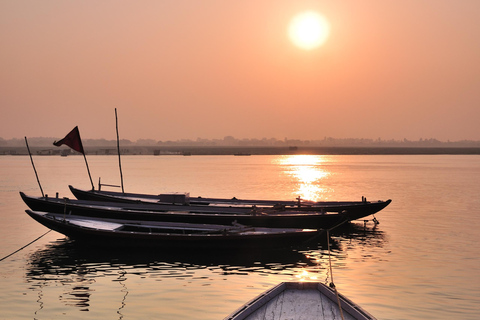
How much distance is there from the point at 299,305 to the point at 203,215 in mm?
18303

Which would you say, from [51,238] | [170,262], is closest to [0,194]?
[51,238]

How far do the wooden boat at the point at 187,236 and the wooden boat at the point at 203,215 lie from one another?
2.92m

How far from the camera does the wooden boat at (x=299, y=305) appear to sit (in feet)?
42.2

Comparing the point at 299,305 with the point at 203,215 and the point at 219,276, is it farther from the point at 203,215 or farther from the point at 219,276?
the point at 203,215

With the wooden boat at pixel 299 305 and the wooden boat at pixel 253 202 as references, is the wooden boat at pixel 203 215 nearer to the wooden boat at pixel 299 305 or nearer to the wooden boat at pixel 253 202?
the wooden boat at pixel 253 202

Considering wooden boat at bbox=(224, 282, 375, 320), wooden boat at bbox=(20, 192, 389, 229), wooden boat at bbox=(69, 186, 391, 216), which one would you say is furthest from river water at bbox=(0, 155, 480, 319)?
wooden boat at bbox=(224, 282, 375, 320)

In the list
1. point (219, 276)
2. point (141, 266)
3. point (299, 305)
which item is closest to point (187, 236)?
point (141, 266)

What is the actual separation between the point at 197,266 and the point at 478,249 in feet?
49.8

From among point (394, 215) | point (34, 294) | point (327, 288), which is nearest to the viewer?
point (327, 288)

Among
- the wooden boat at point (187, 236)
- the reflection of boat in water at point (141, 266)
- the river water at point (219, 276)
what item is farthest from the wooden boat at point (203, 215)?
A: the wooden boat at point (187, 236)

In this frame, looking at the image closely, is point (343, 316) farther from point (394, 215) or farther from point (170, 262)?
point (394, 215)

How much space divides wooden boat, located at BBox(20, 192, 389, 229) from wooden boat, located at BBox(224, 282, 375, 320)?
16891 millimetres

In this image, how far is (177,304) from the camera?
1900 centimetres

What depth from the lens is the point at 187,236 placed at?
26.0 m
